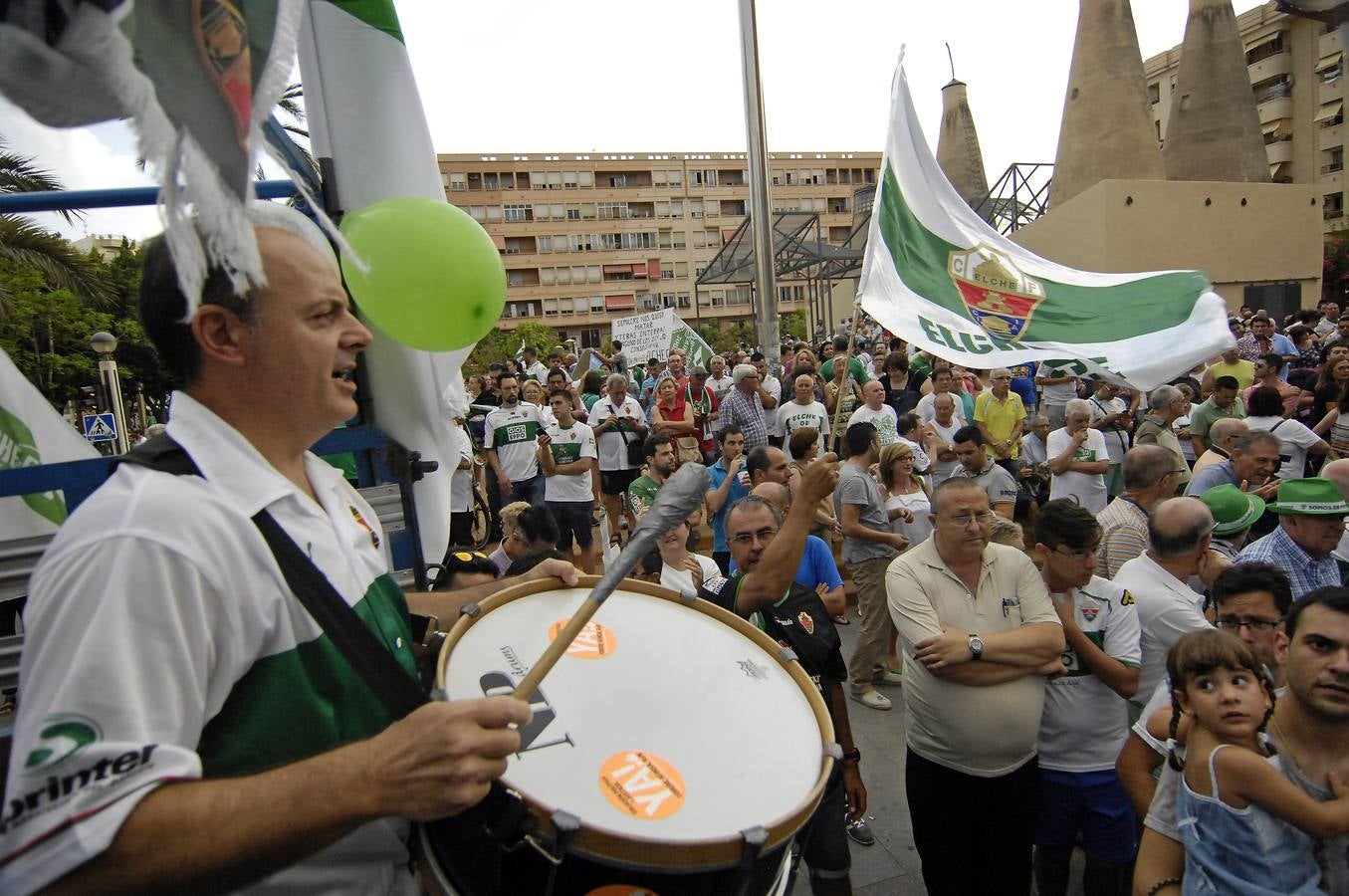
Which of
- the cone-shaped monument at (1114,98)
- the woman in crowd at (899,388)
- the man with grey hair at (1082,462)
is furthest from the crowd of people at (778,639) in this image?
the cone-shaped monument at (1114,98)

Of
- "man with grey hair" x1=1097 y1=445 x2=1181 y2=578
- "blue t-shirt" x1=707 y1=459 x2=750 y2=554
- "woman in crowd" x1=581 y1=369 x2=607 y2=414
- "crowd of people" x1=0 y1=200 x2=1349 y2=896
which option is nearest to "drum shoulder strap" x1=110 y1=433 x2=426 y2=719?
"crowd of people" x1=0 y1=200 x2=1349 y2=896

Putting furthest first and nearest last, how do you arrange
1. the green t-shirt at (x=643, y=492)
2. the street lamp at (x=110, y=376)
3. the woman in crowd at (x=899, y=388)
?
the street lamp at (x=110, y=376), the woman in crowd at (x=899, y=388), the green t-shirt at (x=643, y=492)

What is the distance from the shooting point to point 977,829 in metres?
3.00

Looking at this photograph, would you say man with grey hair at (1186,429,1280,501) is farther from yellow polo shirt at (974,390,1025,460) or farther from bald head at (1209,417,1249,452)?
yellow polo shirt at (974,390,1025,460)

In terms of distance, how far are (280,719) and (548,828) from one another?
43 centimetres

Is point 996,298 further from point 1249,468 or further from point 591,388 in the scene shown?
point 591,388

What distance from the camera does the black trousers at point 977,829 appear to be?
297 centimetres

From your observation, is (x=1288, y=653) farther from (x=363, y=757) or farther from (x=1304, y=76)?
(x=1304, y=76)

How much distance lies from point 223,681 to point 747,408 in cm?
722

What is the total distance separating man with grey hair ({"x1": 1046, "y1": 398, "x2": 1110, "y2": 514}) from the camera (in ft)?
20.6

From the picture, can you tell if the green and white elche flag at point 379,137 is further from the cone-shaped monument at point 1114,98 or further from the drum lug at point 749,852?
the cone-shaped monument at point 1114,98

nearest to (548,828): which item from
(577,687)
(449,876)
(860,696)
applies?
(449,876)

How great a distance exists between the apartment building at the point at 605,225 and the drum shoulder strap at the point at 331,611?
201 feet

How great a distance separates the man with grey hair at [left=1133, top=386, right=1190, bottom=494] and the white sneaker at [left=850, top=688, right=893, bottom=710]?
3334 mm
